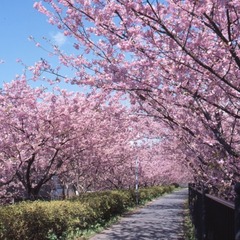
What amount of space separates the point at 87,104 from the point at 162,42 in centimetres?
853

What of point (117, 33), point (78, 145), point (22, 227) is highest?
point (117, 33)

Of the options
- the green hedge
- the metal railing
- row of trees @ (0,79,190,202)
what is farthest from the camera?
row of trees @ (0,79,190,202)

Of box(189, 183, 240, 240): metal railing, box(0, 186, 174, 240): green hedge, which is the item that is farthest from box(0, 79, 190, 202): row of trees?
box(189, 183, 240, 240): metal railing

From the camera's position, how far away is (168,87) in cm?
636

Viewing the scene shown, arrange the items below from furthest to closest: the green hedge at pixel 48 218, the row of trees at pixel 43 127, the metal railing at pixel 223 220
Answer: the row of trees at pixel 43 127
the green hedge at pixel 48 218
the metal railing at pixel 223 220

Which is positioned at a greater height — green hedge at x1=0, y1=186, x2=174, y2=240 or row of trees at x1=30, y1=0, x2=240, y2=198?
row of trees at x1=30, y1=0, x2=240, y2=198

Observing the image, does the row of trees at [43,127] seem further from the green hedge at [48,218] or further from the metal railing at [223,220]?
the metal railing at [223,220]

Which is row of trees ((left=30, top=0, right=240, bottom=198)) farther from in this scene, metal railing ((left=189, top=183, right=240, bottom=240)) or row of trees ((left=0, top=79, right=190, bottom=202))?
row of trees ((left=0, top=79, right=190, bottom=202))

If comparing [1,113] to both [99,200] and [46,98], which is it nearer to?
[46,98]

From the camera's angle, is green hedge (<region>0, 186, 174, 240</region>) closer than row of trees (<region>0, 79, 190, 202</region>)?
Yes

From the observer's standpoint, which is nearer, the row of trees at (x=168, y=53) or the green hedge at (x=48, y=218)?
the row of trees at (x=168, y=53)

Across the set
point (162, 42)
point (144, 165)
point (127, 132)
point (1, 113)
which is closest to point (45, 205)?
point (1, 113)

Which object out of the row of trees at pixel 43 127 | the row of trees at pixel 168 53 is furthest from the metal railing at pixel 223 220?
the row of trees at pixel 43 127

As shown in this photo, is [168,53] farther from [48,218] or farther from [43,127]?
[43,127]
